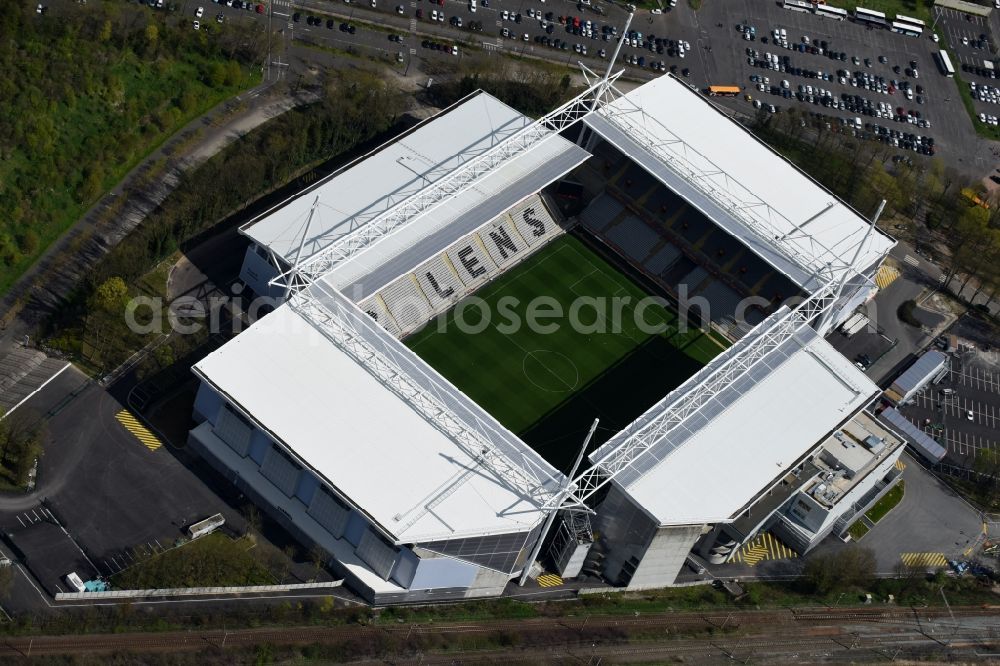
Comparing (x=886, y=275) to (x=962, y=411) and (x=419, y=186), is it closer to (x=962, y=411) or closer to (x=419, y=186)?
(x=962, y=411)

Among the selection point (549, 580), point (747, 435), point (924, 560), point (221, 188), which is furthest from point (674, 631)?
point (221, 188)

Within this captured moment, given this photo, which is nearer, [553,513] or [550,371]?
[553,513]

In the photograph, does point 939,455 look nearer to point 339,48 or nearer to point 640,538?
point 640,538

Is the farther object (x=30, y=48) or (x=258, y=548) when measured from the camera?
(x=30, y=48)

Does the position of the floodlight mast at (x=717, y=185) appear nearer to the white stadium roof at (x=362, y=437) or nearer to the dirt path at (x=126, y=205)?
the dirt path at (x=126, y=205)

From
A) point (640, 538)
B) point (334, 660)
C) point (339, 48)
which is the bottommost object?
point (334, 660)

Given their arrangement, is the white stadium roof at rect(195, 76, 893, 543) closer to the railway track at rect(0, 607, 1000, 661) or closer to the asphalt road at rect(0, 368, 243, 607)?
the asphalt road at rect(0, 368, 243, 607)

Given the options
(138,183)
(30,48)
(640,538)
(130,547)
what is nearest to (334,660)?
(130,547)
